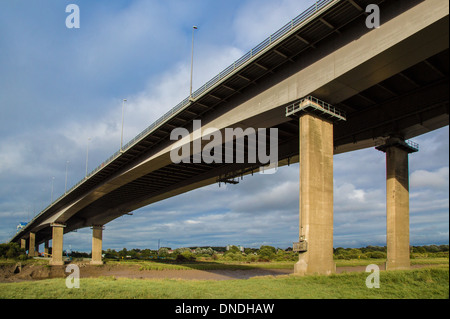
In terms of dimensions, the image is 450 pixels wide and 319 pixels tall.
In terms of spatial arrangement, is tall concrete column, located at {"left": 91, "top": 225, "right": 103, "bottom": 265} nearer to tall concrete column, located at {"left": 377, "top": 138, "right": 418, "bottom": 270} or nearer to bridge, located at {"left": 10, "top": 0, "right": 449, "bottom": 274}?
bridge, located at {"left": 10, "top": 0, "right": 449, "bottom": 274}

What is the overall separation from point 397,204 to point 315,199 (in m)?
9.34

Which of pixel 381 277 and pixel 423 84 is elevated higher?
pixel 423 84

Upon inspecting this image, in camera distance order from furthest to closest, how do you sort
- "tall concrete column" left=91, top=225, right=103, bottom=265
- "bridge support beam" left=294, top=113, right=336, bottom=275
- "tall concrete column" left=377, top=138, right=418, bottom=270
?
"tall concrete column" left=91, top=225, right=103, bottom=265 < "tall concrete column" left=377, top=138, right=418, bottom=270 < "bridge support beam" left=294, top=113, right=336, bottom=275

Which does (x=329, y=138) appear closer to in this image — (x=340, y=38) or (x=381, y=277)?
(x=340, y=38)

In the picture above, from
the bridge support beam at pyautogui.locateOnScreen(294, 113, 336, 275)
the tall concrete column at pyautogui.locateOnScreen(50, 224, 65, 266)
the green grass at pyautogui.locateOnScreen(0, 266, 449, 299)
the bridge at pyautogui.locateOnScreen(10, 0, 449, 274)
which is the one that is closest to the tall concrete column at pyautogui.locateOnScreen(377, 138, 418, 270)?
the bridge at pyautogui.locateOnScreen(10, 0, 449, 274)

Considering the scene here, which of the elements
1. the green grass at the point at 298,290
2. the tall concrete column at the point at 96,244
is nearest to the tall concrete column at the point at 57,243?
the tall concrete column at the point at 96,244

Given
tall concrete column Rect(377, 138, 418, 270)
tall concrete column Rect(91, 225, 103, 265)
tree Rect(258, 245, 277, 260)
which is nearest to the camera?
tall concrete column Rect(377, 138, 418, 270)

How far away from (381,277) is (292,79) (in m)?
13.1

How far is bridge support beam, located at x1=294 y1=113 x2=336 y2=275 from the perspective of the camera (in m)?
21.1

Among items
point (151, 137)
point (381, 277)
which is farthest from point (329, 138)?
point (151, 137)

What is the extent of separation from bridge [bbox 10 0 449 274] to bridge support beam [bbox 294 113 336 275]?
63mm

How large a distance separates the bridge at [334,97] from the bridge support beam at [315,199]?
6cm

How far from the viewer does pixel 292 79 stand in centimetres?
2367

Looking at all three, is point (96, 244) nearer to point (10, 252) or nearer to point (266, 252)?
point (10, 252)
